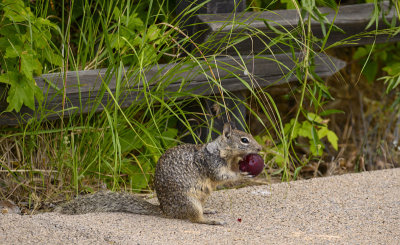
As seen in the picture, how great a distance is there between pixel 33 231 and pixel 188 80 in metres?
1.55

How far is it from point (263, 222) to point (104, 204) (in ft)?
3.02

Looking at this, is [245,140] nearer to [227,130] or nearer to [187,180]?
[227,130]

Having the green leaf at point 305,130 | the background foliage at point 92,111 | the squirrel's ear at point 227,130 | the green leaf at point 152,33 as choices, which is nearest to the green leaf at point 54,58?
the background foliage at point 92,111

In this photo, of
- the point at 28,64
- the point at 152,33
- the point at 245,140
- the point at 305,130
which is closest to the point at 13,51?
the point at 28,64

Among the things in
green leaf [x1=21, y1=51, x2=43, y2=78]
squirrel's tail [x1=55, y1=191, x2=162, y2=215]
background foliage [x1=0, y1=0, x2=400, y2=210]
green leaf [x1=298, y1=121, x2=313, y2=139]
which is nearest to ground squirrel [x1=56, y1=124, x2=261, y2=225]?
squirrel's tail [x1=55, y1=191, x2=162, y2=215]

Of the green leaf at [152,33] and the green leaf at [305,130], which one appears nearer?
the green leaf at [152,33]

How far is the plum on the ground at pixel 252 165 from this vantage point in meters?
3.69

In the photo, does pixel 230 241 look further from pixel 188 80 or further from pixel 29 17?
pixel 29 17

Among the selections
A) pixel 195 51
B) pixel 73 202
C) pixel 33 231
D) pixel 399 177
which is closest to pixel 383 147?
pixel 399 177

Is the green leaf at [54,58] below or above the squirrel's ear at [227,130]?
above

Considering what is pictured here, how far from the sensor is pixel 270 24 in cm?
431

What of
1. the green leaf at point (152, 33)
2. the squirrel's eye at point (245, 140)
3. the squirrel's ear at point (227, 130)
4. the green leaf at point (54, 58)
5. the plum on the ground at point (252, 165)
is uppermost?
the green leaf at point (152, 33)

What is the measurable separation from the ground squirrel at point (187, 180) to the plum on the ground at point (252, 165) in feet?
0.13

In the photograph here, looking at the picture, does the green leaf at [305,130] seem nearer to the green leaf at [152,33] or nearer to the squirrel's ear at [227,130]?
the squirrel's ear at [227,130]
